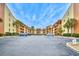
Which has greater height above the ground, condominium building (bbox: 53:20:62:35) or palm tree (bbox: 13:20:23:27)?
palm tree (bbox: 13:20:23:27)

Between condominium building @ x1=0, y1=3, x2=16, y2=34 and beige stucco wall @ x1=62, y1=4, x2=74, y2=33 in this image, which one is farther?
condominium building @ x1=0, y1=3, x2=16, y2=34

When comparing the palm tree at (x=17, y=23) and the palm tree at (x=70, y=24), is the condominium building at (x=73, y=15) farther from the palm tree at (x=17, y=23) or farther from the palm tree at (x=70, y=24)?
the palm tree at (x=17, y=23)

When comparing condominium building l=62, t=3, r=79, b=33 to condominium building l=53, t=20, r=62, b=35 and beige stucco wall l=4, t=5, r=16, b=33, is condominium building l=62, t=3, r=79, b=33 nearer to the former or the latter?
condominium building l=53, t=20, r=62, b=35

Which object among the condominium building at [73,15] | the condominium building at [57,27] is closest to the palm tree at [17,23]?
the condominium building at [57,27]

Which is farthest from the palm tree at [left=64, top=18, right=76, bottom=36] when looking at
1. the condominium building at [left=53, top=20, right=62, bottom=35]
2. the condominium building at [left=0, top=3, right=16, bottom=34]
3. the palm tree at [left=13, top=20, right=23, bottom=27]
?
the condominium building at [left=0, top=3, right=16, bottom=34]

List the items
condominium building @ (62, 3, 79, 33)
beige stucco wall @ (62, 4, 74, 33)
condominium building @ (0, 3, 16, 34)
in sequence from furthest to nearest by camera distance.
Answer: condominium building @ (0, 3, 16, 34) < beige stucco wall @ (62, 4, 74, 33) < condominium building @ (62, 3, 79, 33)

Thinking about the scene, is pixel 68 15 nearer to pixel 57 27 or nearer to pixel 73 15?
pixel 73 15

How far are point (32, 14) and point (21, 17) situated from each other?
1.25 feet

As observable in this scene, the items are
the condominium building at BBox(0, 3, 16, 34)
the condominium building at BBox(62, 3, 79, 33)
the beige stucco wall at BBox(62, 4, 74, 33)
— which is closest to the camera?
the condominium building at BBox(62, 3, 79, 33)

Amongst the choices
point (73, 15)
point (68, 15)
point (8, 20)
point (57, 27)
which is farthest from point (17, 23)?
point (73, 15)

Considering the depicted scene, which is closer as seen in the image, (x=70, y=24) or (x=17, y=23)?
(x=70, y=24)

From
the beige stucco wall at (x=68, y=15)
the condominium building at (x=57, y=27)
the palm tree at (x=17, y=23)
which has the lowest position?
the condominium building at (x=57, y=27)

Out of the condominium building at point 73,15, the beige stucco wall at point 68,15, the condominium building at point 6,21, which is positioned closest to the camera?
the condominium building at point 73,15

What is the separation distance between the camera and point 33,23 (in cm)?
621
